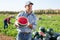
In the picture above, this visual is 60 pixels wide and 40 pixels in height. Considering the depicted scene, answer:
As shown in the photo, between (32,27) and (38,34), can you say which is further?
(38,34)

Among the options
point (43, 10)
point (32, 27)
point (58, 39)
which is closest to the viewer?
point (32, 27)

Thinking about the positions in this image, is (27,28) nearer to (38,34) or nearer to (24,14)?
(24,14)

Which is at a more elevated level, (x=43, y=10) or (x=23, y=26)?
(x=23, y=26)

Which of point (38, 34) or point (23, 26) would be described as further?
point (38, 34)

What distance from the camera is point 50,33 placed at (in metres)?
8.11

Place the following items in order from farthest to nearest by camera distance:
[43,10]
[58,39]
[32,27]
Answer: [43,10]
[58,39]
[32,27]

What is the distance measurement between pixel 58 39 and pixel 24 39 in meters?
1.80

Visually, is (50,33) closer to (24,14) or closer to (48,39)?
(48,39)

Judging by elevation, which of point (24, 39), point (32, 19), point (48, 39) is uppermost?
point (32, 19)

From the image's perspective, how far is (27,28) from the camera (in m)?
6.06

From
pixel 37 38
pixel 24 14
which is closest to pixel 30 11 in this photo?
pixel 24 14

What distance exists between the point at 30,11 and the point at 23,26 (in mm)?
375

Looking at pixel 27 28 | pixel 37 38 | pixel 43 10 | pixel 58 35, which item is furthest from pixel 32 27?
pixel 43 10

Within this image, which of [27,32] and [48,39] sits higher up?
[27,32]
